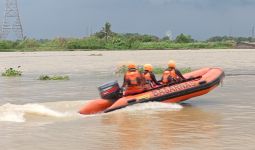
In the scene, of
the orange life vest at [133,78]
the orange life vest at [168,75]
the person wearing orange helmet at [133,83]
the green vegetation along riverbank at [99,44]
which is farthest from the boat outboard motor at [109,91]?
the green vegetation along riverbank at [99,44]

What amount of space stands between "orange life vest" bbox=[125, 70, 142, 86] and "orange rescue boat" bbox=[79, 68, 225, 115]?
309 mm

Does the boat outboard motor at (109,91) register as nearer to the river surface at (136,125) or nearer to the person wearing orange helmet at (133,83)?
the person wearing orange helmet at (133,83)

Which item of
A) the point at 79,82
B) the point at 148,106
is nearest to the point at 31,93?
the point at 79,82

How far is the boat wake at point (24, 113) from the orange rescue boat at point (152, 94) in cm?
69

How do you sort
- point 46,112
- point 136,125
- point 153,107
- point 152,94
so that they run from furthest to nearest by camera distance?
point 152,94 → point 153,107 → point 46,112 → point 136,125

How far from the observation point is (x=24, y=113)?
12797 mm

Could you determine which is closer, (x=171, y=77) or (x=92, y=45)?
(x=171, y=77)

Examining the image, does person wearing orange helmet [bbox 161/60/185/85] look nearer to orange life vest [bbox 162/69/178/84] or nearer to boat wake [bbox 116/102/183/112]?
orange life vest [bbox 162/69/178/84]

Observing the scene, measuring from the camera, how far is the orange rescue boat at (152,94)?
12.9m

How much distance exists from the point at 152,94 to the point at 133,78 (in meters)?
0.62

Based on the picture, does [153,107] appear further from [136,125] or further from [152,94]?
[136,125]

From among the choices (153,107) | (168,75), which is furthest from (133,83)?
(168,75)

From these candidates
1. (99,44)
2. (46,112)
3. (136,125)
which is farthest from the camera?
(99,44)

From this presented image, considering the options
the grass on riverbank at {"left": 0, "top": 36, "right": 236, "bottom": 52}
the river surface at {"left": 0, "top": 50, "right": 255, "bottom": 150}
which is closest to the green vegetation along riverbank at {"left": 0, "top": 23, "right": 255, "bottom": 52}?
the grass on riverbank at {"left": 0, "top": 36, "right": 236, "bottom": 52}
